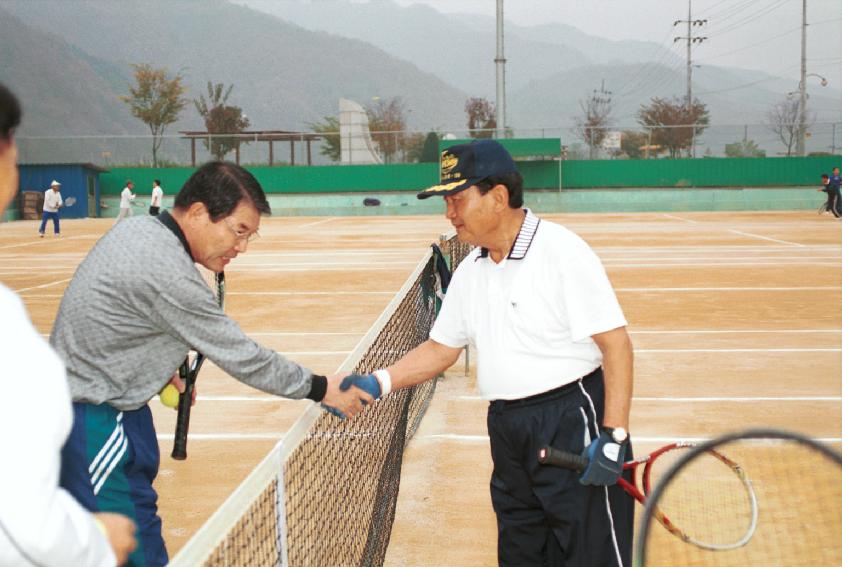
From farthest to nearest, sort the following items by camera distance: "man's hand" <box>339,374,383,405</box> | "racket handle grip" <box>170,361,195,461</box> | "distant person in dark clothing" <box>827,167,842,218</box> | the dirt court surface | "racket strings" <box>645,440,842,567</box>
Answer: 1. "distant person in dark clothing" <box>827,167,842,218</box>
2. the dirt court surface
3. "man's hand" <box>339,374,383,405</box>
4. "racket handle grip" <box>170,361,195,461</box>
5. "racket strings" <box>645,440,842,567</box>

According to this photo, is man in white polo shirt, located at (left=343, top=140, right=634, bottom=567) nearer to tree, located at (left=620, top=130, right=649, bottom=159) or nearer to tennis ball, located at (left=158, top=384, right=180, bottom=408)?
tennis ball, located at (left=158, top=384, right=180, bottom=408)

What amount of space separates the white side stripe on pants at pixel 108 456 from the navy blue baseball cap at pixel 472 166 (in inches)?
55.3

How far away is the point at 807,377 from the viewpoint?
29.4ft

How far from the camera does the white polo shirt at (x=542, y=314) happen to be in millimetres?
3252

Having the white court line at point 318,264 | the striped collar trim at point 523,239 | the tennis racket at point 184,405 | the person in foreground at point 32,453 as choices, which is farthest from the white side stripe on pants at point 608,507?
the white court line at point 318,264

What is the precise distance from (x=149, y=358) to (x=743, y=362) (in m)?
7.75

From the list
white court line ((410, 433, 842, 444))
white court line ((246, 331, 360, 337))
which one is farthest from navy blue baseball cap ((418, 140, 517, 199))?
white court line ((246, 331, 360, 337))

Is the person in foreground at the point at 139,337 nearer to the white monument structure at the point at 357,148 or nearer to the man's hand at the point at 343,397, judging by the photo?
the man's hand at the point at 343,397

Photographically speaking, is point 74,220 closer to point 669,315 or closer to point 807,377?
point 669,315

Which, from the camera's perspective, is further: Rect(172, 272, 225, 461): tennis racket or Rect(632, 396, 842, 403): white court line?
Rect(632, 396, 842, 403): white court line

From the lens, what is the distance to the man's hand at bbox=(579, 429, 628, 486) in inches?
124

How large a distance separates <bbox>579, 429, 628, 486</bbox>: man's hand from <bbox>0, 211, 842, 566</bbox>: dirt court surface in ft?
6.62

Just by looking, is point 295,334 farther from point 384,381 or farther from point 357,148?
point 357,148

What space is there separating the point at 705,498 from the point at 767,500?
0.25 metres
